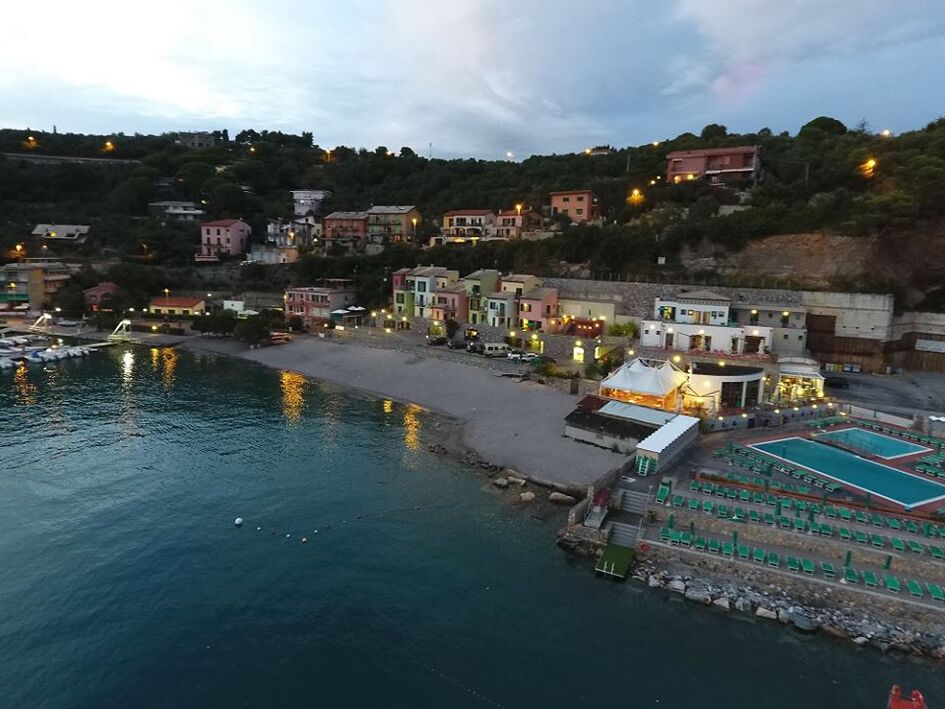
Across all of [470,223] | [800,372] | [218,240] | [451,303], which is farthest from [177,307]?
[800,372]

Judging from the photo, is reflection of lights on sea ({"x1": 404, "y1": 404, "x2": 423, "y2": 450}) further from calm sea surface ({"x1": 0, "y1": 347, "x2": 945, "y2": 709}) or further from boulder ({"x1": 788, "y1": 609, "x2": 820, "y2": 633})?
boulder ({"x1": 788, "y1": 609, "x2": 820, "y2": 633})

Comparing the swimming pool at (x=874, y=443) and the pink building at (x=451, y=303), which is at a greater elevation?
the pink building at (x=451, y=303)

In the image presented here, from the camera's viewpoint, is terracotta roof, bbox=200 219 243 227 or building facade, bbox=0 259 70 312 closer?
building facade, bbox=0 259 70 312

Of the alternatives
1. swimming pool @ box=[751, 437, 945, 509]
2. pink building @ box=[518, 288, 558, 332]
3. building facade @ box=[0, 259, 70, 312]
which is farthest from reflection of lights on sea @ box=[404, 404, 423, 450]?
building facade @ box=[0, 259, 70, 312]

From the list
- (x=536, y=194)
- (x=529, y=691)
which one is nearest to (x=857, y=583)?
(x=529, y=691)

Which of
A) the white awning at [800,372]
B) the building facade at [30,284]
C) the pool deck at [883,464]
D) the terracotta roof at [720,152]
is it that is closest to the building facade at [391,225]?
the terracotta roof at [720,152]

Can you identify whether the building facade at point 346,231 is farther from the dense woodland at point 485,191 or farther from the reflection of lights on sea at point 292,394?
the reflection of lights on sea at point 292,394

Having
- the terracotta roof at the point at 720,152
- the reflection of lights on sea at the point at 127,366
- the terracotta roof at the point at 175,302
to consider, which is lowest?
the reflection of lights on sea at the point at 127,366
